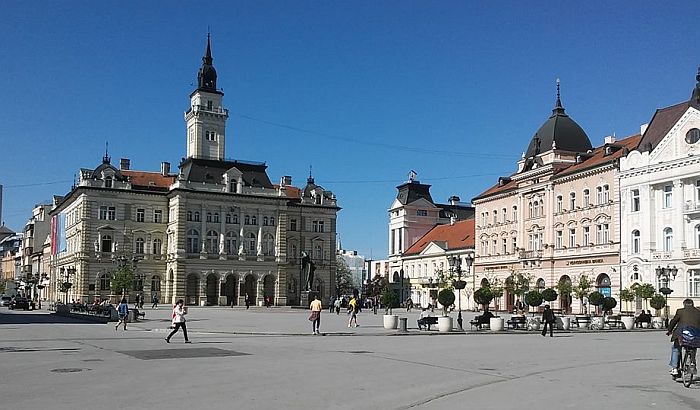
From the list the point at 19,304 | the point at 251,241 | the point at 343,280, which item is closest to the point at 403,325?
the point at 19,304

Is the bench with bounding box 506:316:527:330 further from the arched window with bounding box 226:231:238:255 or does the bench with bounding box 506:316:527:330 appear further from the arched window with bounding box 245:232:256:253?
the arched window with bounding box 245:232:256:253

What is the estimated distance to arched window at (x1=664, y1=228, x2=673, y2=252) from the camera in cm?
5819

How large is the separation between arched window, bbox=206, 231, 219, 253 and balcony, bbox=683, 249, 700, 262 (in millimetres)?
57031

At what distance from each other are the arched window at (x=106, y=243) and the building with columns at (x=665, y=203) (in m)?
58.8

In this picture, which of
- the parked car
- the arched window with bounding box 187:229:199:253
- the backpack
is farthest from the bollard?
the arched window with bounding box 187:229:199:253

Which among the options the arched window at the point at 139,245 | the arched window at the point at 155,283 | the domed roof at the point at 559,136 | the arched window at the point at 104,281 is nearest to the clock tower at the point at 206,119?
the arched window at the point at 139,245

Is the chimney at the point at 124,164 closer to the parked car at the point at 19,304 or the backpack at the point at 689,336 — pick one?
the parked car at the point at 19,304

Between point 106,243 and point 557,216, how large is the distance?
52329mm

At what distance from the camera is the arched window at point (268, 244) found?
100125 mm

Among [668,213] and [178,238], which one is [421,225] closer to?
[178,238]

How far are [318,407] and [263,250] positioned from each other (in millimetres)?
88131

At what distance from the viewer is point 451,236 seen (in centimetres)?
9944

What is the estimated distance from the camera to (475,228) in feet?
295

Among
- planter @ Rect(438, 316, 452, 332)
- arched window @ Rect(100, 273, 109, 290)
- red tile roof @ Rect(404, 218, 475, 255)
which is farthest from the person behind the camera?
red tile roof @ Rect(404, 218, 475, 255)
